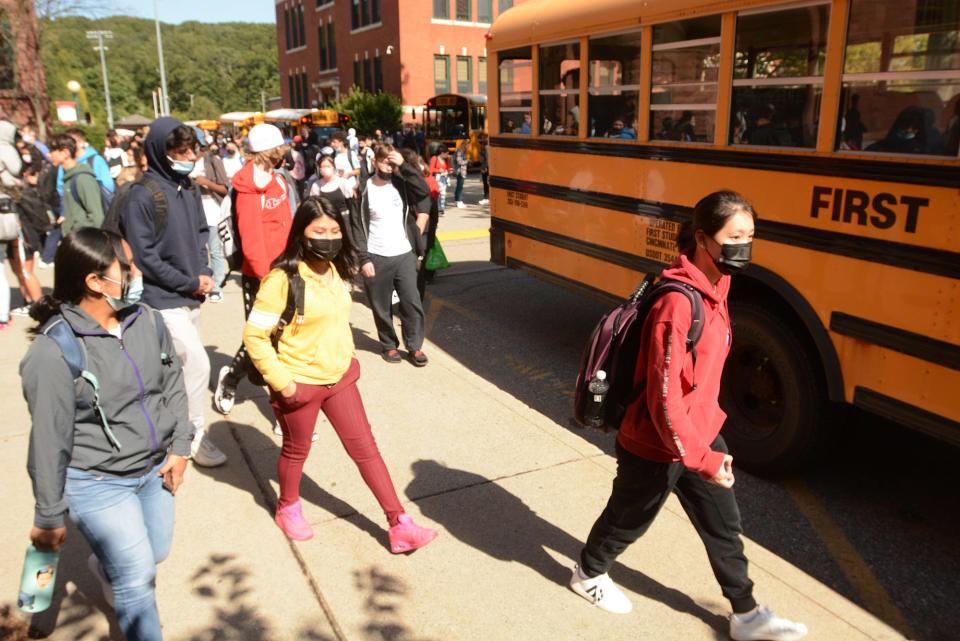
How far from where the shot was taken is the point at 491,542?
363 cm

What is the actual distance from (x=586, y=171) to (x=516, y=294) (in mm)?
3154

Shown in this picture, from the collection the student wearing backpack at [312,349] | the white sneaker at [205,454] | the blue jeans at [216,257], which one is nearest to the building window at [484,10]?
the blue jeans at [216,257]

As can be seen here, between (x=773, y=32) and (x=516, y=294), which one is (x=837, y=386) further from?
(x=516, y=294)

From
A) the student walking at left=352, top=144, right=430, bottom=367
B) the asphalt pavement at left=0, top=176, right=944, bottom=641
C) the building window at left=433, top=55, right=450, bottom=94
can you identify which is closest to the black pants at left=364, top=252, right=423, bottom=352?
the student walking at left=352, top=144, right=430, bottom=367

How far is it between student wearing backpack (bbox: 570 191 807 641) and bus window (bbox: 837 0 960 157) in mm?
1437

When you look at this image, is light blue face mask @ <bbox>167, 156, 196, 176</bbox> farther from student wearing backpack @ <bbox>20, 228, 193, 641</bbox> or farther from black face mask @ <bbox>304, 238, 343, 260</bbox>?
student wearing backpack @ <bbox>20, 228, 193, 641</bbox>

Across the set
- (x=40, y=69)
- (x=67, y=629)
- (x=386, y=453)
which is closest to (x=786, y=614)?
(x=386, y=453)

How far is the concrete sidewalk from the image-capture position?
3.04m

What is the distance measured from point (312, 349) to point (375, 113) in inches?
1256

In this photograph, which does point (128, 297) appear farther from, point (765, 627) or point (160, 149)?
point (765, 627)

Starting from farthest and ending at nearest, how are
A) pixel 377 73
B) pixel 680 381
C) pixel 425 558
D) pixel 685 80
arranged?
1. pixel 377 73
2. pixel 685 80
3. pixel 425 558
4. pixel 680 381

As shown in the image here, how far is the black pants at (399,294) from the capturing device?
237 inches

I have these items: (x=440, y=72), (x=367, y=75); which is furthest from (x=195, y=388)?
(x=367, y=75)

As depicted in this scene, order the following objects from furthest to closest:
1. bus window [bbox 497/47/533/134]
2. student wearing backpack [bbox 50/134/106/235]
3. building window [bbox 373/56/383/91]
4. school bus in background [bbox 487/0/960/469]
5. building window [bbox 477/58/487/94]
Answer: building window [bbox 373/56/383/91], building window [bbox 477/58/487/94], student wearing backpack [bbox 50/134/106/235], bus window [bbox 497/47/533/134], school bus in background [bbox 487/0/960/469]
